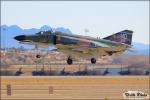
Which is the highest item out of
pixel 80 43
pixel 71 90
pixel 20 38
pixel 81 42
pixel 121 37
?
pixel 121 37

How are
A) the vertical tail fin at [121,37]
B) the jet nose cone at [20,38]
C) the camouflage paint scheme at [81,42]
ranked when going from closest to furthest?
the jet nose cone at [20,38]
the camouflage paint scheme at [81,42]
the vertical tail fin at [121,37]

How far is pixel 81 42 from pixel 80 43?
0.36 meters

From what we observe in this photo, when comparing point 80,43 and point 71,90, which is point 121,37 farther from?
point 71,90

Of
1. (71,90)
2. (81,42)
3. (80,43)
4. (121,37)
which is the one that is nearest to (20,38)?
(80,43)

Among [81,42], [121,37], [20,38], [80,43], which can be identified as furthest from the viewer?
Result: [121,37]

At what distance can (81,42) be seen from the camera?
230 feet

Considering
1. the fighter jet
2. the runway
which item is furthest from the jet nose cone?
the runway

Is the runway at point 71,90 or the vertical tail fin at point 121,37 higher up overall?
the vertical tail fin at point 121,37

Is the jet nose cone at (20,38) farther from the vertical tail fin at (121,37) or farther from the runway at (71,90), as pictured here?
the vertical tail fin at (121,37)

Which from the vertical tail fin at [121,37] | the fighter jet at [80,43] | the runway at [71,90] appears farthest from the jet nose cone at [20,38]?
the vertical tail fin at [121,37]

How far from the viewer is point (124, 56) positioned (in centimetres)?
8812

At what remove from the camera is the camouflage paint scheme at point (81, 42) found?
66.9m

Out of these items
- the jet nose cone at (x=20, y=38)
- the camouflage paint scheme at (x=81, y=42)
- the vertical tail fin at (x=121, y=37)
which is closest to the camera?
the jet nose cone at (x=20, y=38)

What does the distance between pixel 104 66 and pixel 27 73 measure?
760 inches
